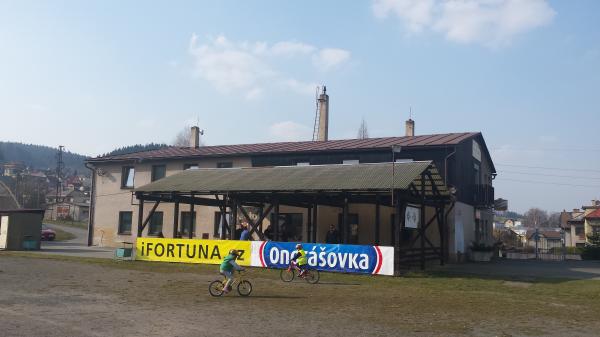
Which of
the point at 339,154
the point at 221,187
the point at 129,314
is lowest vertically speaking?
the point at 129,314

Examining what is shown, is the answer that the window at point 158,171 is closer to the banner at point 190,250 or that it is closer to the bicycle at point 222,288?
the banner at point 190,250

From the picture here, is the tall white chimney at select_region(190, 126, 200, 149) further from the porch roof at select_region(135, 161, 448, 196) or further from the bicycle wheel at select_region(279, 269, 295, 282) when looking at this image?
the bicycle wheel at select_region(279, 269, 295, 282)

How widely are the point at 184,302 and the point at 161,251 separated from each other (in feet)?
42.6

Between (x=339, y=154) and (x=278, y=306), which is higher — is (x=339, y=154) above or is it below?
above

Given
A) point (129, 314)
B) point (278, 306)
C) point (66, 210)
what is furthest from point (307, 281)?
point (66, 210)

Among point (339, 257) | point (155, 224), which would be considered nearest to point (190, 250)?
point (339, 257)

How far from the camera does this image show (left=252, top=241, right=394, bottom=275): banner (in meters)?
20.5

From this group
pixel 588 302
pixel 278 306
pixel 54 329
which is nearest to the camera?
pixel 54 329

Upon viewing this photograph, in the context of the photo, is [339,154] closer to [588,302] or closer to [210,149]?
[210,149]

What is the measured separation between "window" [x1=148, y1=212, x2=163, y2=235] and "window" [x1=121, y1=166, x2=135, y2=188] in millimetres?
3300

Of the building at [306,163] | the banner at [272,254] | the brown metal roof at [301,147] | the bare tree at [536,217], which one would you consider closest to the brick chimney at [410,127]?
the building at [306,163]

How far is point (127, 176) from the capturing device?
3859 centimetres

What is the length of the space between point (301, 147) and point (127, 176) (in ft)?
43.0

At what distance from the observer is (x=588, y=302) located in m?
14.8
